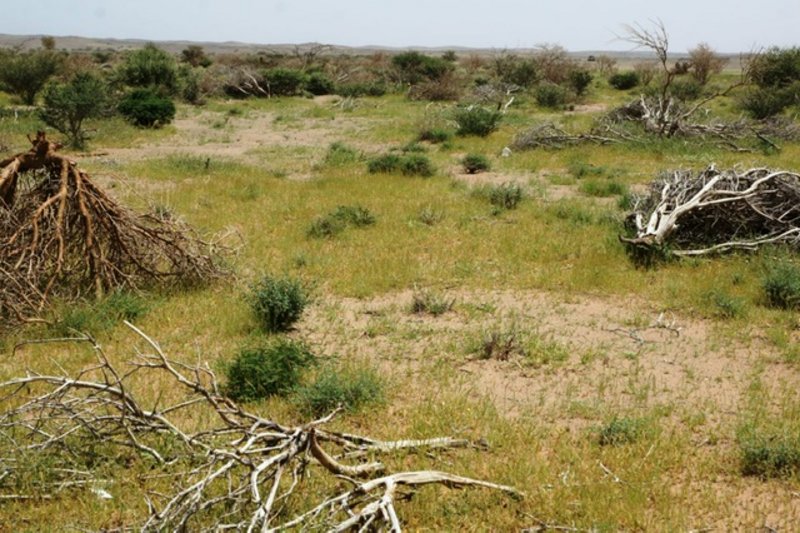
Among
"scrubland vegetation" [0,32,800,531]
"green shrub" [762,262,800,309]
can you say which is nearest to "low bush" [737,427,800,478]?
"scrubland vegetation" [0,32,800,531]

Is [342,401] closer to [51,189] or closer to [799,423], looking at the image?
[799,423]

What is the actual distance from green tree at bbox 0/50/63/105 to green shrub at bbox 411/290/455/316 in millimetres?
26082

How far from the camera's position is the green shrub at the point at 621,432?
4.83 m

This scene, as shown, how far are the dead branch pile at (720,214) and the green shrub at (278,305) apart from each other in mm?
4462

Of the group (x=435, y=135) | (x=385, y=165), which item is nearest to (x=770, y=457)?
(x=385, y=165)

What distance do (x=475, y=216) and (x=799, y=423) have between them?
23.3 ft

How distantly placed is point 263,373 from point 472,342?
2063mm

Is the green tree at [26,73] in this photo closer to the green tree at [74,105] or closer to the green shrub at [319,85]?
the green tree at [74,105]

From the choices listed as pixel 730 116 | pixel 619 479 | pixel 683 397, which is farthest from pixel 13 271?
pixel 730 116

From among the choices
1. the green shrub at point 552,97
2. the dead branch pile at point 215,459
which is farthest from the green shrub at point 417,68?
the dead branch pile at point 215,459

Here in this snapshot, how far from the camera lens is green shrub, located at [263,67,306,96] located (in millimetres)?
35084

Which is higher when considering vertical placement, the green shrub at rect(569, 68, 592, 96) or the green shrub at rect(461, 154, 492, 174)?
the green shrub at rect(569, 68, 592, 96)

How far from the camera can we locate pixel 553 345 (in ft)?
21.4

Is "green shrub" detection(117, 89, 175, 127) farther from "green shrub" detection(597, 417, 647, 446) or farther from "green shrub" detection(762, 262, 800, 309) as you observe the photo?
"green shrub" detection(597, 417, 647, 446)
